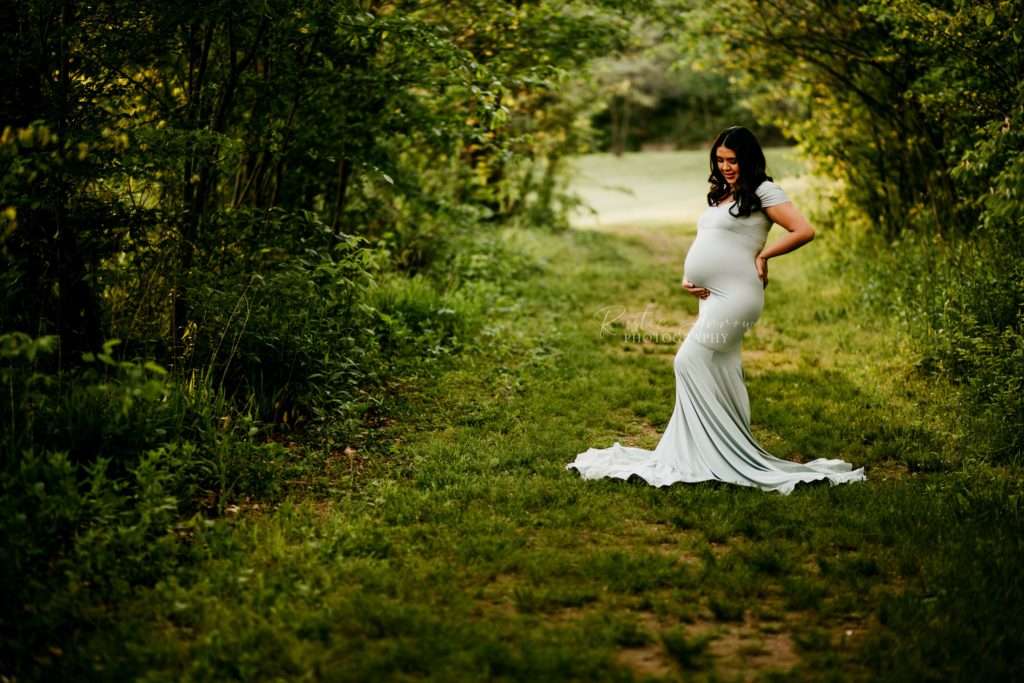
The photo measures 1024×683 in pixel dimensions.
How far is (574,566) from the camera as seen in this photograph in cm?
464

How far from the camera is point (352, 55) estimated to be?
7.84 metres

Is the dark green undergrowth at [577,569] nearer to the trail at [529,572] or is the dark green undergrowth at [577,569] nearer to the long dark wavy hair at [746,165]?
the trail at [529,572]

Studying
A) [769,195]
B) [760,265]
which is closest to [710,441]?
[760,265]

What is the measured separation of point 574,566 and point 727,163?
2951 mm

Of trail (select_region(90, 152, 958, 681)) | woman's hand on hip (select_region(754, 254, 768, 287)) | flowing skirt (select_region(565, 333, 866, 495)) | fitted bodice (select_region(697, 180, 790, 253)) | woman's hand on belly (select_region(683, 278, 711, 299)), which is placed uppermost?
fitted bodice (select_region(697, 180, 790, 253))

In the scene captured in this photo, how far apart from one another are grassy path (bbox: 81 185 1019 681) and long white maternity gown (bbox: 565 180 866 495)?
0.24m

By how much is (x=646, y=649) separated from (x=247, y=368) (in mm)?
4294

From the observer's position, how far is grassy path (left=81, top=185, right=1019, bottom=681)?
3.76m

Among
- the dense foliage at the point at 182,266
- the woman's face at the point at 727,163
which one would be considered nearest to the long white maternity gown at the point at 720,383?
the woman's face at the point at 727,163

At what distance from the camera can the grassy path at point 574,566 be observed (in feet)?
12.3

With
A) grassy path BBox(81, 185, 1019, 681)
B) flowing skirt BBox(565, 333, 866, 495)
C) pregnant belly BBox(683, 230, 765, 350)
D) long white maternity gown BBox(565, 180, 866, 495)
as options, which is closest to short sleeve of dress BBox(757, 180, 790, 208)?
long white maternity gown BBox(565, 180, 866, 495)

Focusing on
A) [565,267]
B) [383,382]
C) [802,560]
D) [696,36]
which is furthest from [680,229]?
[802,560]

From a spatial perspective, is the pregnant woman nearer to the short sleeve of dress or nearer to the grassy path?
the short sleeve of dress

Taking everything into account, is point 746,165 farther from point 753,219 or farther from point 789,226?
point 789,226
